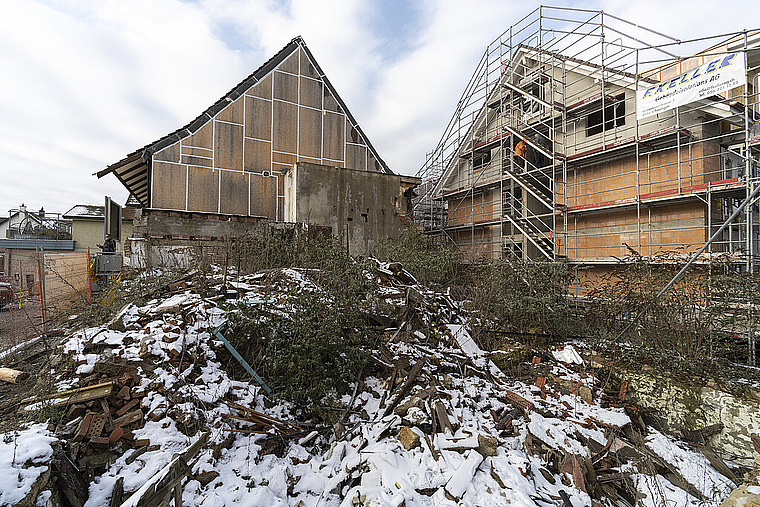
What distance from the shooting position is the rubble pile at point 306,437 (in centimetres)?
320

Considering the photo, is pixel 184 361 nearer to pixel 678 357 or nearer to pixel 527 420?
pixel 527 420

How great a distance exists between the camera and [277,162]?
1360 centimetres

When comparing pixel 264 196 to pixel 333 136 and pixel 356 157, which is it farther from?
pixel 356 157

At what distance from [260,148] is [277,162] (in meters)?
0.77

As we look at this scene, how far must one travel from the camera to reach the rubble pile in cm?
320

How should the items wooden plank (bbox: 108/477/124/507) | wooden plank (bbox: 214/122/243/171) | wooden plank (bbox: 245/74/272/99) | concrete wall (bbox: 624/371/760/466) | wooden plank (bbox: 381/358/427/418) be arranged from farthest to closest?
wooden plank (bbox: 245/74/272/99) → wooden plank (bbox: 214/122/243/171) → concrete wall (bbox: 624/371/760/466) → wooden plank (bbox: 381/358/427/418) → wooden plank (bbox: 108/477/124/507)

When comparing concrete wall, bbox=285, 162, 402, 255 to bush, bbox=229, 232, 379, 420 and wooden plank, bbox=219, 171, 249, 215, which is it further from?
bush, bbox=229, 232, 379, 420

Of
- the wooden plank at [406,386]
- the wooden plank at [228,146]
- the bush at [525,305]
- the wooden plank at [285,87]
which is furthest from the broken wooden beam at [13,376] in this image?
the wooden plank at [285,87]

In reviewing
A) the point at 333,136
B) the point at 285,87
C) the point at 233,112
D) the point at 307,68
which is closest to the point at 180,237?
the point at 233,112

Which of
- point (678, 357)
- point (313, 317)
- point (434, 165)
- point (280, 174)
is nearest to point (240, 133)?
point (280, 174)

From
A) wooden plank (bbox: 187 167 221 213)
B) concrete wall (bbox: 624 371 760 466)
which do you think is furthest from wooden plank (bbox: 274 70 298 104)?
concrete wall (bbox: 624 371 760 466)

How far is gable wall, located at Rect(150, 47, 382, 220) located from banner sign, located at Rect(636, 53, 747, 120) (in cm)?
943

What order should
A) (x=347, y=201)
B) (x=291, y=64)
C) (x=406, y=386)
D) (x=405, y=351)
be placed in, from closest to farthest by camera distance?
(x=406, y=386) < (x=405, y=351) < (x=347, y=201) < (x=291, y=64)

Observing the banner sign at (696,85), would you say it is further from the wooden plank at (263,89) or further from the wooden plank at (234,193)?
the wooden plank at (234,193)
